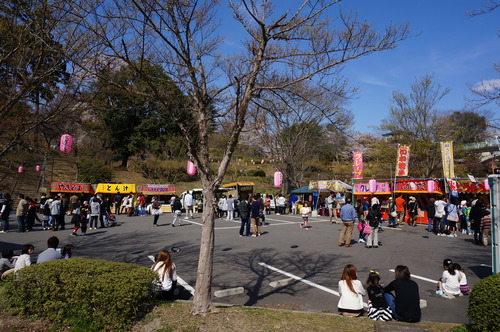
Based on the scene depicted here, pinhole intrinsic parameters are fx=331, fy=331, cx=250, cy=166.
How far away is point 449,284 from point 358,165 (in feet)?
54.1

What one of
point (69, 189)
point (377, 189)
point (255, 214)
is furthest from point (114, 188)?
point (377, 189)

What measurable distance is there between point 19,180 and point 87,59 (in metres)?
28.2

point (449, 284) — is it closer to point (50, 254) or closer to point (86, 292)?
point (86, 292)

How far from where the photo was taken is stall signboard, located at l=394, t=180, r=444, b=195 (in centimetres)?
1824

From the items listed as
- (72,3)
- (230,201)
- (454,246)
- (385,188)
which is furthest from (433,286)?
(385,188)

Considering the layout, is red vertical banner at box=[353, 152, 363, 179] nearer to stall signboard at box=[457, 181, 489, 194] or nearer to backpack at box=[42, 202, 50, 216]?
stall signboard at box=[457, 181, 489, 194]

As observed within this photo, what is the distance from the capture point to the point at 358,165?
2217 cm

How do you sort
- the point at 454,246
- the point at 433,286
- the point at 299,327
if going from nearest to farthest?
the point at 299,327
the point at 433,286
the point at 454,246

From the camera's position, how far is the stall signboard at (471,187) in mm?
17250

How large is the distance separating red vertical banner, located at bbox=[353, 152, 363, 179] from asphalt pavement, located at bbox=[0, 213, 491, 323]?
739cm

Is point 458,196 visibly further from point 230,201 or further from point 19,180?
point 19,180

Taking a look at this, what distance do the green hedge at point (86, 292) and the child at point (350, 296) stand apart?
2.80m

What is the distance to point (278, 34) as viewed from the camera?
518 cm

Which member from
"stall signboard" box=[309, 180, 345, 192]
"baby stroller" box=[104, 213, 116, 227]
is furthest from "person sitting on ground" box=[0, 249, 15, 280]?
"stall signboard" box=[309, 180, 345, 192]
